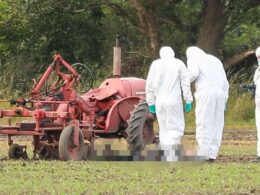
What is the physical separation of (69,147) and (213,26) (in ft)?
67.4

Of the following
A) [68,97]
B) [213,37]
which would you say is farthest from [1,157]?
[213,37]

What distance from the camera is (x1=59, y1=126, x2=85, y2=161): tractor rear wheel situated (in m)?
17.0

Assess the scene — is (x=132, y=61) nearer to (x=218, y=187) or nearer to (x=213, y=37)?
(x=213, y=37)

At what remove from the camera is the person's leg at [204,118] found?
16750 millimetres

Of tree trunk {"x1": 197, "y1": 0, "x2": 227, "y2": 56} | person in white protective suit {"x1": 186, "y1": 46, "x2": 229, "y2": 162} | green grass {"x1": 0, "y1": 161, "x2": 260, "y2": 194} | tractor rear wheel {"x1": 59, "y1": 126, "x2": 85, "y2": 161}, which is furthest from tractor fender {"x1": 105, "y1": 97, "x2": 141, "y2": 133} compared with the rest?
tree trunk {"x1": 197, "y1": 0, "x2": 227, "y2": 56}

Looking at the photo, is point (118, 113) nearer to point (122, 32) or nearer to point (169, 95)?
point (169, 95)

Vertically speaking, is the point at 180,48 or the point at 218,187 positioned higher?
the point at 180,48

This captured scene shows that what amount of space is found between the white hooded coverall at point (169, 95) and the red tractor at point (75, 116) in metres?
1.11

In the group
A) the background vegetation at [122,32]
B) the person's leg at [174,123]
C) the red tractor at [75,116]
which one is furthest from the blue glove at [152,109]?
the background vegetation at [122,32]

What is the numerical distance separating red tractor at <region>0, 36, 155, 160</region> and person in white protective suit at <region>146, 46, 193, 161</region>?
110 cm

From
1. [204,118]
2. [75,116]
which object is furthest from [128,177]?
[75,116]

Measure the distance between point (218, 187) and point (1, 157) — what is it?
6588mm

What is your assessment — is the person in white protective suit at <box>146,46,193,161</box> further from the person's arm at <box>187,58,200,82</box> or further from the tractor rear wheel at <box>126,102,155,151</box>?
the tractor rear wheel at <box>126,102,155,151</box>

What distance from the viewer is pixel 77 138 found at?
56.6ft
